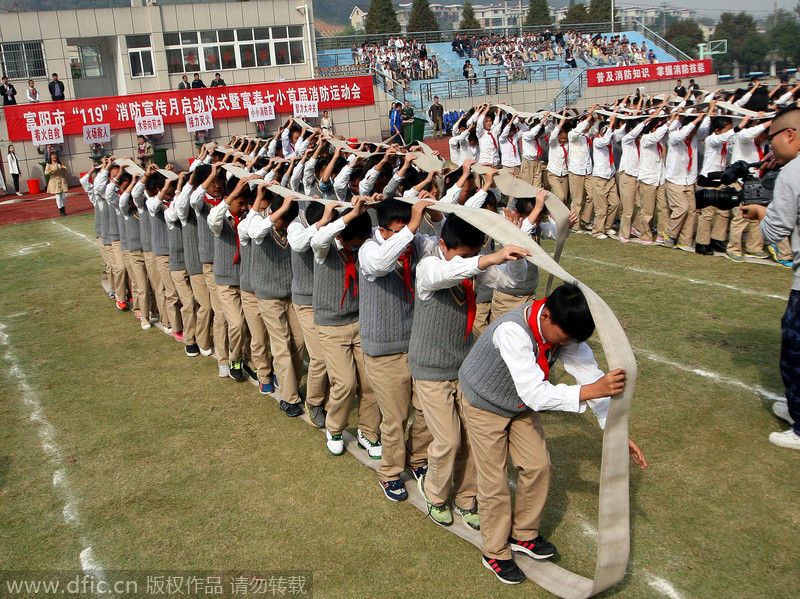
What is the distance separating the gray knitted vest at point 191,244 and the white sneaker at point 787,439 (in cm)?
554

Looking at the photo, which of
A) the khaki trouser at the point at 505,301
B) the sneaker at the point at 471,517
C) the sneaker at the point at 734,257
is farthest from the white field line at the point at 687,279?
the sneaker at the point at 471,517

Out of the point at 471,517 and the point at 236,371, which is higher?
the point at 236,371

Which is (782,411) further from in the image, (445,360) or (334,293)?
(334,293)

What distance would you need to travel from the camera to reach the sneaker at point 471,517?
4.41 metres

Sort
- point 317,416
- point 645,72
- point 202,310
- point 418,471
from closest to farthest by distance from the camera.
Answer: point 418,471 < point 317,416 < point 202,310 < point 645,72

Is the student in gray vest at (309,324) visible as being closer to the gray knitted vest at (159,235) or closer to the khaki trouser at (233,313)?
the khaki trouser at (233,313)

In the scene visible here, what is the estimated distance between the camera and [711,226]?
407 inches

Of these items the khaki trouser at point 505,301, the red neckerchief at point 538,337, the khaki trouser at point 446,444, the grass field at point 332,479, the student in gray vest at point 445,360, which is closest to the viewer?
the red neckerchief at point 538,337

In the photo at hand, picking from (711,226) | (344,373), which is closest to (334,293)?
(344,373)

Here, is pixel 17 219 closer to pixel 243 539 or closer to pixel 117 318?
pixel 117 318

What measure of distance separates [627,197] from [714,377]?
18.4 feet

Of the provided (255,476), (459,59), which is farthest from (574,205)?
(459,59)

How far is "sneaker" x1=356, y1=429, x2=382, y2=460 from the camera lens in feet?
17.6

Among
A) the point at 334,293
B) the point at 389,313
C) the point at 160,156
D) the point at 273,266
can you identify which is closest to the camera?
the point at 389,313
